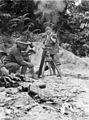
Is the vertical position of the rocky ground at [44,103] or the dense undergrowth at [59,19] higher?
the dense undergrowth at [59,19]

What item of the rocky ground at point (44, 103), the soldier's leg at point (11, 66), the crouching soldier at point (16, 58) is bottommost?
the rocky ground at point (44, 103)

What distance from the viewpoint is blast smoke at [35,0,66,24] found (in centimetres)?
1555

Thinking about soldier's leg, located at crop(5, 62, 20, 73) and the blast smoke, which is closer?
soldier's leg, located at crop(5, 62, 20, 73)

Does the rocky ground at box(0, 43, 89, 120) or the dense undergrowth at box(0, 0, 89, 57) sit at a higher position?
the dense undergrowth at box(0, 0, 89, 57)

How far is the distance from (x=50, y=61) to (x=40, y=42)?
4.90 metres

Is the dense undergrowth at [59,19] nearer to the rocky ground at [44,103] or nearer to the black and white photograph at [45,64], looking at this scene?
the black and white photograph at [45,64]

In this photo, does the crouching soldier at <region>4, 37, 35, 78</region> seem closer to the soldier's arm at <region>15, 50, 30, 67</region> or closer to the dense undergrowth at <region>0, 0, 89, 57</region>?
the soldier's arm at <region>15, 50, 30, 67</region>

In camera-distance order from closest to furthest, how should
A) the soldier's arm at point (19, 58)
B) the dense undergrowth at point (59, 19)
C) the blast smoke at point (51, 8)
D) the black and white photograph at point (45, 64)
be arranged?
the black and white photograph at point (45, 64), the soldier's arm at point (19, 58), the dense undergrowth at point (59, 19), the blast smoke at point (51, 8)

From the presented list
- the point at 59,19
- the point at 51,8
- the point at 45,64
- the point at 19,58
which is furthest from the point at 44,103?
the point at 59,19

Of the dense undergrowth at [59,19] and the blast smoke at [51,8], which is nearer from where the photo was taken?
the dense undergrowth at [59,19]

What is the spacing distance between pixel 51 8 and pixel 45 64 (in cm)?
767

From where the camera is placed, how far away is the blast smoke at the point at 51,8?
15547 mm

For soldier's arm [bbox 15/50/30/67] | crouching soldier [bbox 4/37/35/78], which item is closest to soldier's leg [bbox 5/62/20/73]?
crouching soldier [bbox 4/37/35/78]

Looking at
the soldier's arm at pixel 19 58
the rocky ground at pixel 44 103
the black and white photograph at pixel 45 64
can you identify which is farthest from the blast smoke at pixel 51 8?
the rocky ground at pixel 44 103
